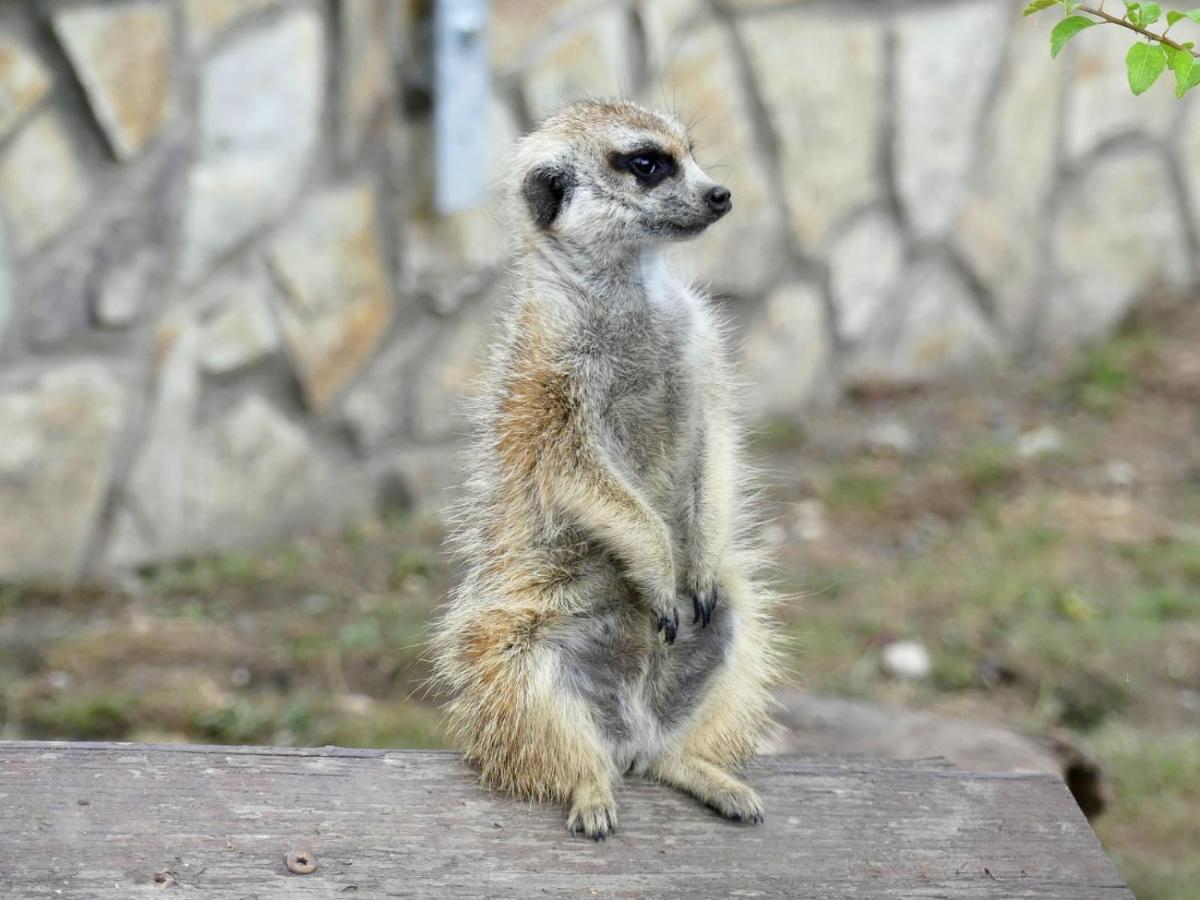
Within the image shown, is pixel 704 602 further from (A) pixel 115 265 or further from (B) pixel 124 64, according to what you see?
(B) pixel 124 64

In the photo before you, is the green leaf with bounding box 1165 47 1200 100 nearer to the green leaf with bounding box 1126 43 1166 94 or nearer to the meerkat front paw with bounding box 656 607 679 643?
the green leaf with bounding box 1126 43 1166 94

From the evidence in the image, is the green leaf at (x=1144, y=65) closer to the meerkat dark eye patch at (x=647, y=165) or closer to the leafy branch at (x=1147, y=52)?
the leafy branch at (x=1147, y=52)

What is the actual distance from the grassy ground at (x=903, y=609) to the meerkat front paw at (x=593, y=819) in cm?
111

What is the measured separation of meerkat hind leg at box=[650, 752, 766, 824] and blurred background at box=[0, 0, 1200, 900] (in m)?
1.09

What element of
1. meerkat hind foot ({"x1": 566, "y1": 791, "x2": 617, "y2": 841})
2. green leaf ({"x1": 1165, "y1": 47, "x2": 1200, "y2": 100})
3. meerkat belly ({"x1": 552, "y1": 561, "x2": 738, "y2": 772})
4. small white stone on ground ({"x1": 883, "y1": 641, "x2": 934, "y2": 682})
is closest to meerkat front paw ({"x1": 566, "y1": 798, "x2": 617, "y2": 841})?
meerkat hind foot ({"x1": 566, "y1": 791, "x2": 617, "y2": 841})

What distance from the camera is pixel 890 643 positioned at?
15.2ft

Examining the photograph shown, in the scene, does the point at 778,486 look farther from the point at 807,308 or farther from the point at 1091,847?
the point at 1091,847

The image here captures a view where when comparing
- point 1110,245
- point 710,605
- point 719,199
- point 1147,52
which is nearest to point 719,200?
point 719,199

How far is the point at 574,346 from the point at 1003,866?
1138 millimetres

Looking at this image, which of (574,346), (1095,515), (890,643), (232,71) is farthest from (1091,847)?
(232,71)

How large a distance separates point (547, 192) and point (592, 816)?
115 cm

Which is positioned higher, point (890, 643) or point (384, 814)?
point (384, 814)

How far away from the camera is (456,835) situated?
2479mm

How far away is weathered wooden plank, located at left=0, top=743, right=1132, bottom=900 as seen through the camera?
234cm
